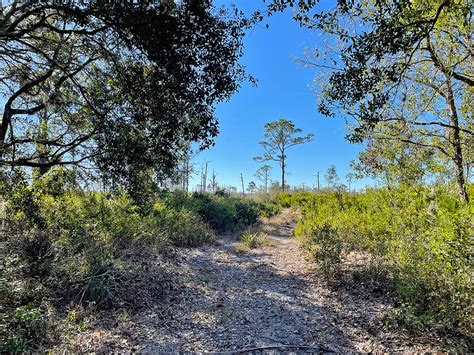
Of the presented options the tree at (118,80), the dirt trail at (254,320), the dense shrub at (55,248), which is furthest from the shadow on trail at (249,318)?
the tree at (118,80)

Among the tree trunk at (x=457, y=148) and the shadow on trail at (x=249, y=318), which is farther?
the tree trunk at (x=457, y=148)

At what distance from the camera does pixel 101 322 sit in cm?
339

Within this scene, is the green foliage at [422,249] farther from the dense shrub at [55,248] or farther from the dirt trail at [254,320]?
the dense shrub at [55,248]

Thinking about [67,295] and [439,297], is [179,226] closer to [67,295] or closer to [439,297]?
[67,295]

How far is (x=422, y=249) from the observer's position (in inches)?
126

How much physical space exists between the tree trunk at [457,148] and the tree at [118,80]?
12.1ft

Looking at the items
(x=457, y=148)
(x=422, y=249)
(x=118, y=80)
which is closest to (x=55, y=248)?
(x=118, y=80)

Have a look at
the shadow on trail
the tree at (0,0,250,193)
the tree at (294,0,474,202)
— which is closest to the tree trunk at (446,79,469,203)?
the tree at (294,0,474,202)

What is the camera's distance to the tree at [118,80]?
2.85 meters

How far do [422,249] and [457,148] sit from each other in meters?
2.25

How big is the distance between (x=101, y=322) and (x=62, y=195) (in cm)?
275

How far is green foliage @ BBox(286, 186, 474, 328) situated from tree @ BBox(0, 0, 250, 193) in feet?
9.67

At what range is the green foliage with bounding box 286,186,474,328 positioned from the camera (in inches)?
103

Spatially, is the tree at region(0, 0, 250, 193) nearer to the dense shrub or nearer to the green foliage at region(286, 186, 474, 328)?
the dense shrub
